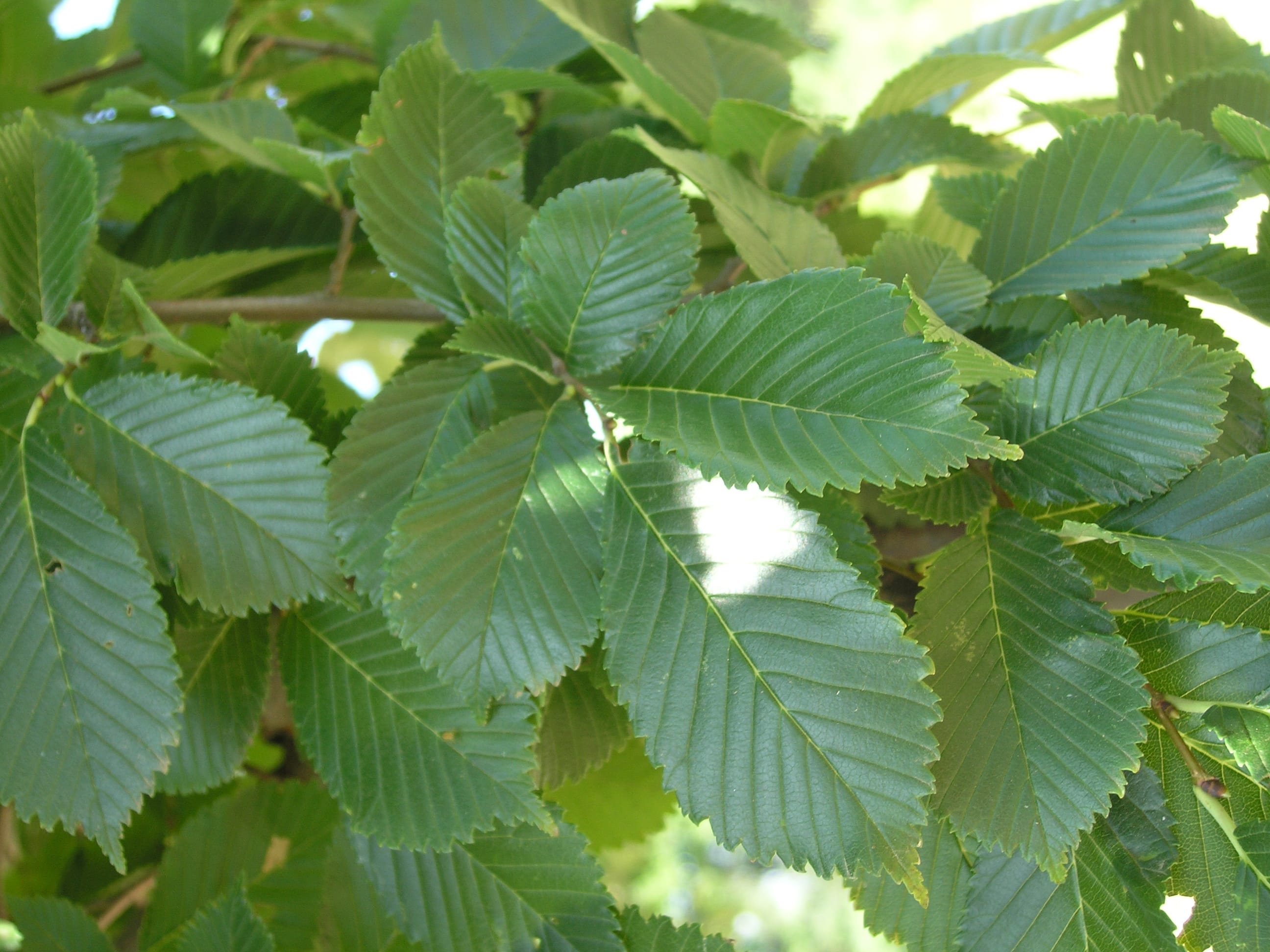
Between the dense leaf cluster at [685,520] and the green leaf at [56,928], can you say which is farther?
the green leaf at [56,928]

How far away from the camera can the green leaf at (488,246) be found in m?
0.37

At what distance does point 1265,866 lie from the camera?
32 centimetres

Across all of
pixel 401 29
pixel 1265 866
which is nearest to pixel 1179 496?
pixel 1265 866

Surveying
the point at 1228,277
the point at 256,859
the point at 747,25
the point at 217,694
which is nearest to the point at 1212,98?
the point at 1228,277

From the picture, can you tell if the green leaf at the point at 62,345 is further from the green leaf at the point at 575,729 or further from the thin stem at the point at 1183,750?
the thin stem at the point at 1183,750

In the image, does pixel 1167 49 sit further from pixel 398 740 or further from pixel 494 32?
pixel 398 740

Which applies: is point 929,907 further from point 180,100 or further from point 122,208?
point 122,208

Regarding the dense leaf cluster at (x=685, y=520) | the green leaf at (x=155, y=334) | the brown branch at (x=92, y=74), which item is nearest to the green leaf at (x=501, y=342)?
the dense leaf cluster at (x=685, y=520)

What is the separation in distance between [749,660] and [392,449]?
0.52ft

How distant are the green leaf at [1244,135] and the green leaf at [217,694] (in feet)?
1.50

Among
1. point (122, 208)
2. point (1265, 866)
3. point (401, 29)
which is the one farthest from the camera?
point (122, 208)

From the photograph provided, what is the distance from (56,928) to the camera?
1.73 feet

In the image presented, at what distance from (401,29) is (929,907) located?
0.56m

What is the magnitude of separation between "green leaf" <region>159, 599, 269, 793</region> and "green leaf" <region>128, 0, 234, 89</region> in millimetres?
427
